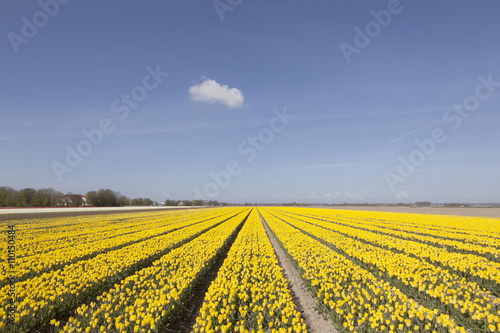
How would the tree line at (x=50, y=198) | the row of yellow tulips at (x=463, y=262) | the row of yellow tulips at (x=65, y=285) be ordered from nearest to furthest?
the row of yellow tulips at (x=65, y=285), the row of yellow tulips at (x=463, y=262), the tree line at (x=50, y=198)

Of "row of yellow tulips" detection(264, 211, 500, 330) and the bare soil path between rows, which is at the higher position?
"row of yellow tulips" detection(264, 211, 500, 330)

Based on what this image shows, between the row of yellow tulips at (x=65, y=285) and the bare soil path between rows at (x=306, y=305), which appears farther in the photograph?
the bare soil path between rows at (x=306, y=305)

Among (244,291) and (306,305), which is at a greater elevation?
(244,291)

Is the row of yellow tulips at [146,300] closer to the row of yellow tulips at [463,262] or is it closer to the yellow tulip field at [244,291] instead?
the yellow tulip field at [244,291]

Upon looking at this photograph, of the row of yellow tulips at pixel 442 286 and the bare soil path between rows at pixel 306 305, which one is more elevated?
the row of yellow tulips at pixel 442 286

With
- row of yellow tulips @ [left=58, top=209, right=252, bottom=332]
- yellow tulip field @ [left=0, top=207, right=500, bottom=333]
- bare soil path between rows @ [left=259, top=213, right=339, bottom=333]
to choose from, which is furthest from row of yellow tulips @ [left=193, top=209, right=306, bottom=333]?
A: row of yellow tulips @ [left=58, top=209, right=252, bottom=332]

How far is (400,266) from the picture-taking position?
868 cm

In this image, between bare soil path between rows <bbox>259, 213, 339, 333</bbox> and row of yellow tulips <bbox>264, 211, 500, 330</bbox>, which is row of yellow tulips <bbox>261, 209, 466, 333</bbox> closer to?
bare soil path between rows <bbox>259, 213, 339, 333</bbox>

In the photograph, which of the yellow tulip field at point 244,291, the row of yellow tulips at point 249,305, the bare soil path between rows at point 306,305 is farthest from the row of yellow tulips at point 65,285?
the bare soil path between rows at point 306,305

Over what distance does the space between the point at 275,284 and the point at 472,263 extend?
8.10m

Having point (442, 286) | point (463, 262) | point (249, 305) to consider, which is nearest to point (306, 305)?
point (249, 305)

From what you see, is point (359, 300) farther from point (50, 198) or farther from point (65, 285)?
point (50, 198)

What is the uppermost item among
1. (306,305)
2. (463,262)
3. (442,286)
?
(442,286)

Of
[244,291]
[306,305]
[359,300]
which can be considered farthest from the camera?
[306,305]
